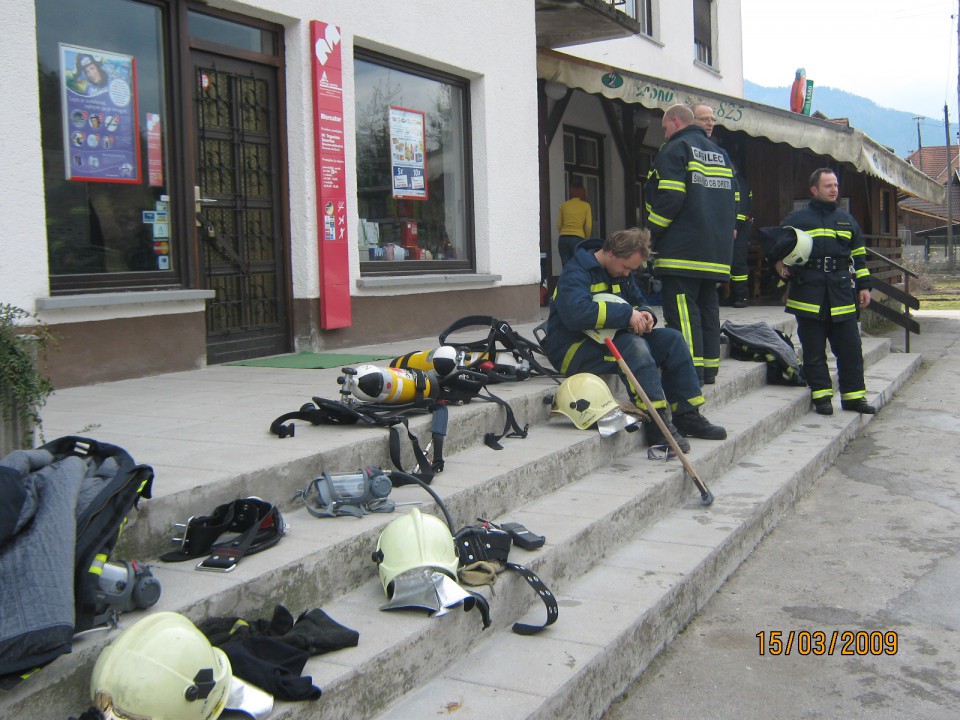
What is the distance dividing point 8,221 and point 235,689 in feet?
12.7

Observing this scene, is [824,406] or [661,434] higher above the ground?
[661,434]

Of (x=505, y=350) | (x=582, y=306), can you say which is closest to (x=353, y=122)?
(x=505, y=350)

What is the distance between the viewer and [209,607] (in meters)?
2.96

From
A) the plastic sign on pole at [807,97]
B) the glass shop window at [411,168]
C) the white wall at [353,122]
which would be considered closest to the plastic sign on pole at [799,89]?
the plastic sign on pole at [807,97]

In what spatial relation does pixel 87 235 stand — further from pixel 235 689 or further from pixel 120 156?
pixel 235 689

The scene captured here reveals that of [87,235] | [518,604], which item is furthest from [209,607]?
[87,235]

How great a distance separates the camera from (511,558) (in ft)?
13.0

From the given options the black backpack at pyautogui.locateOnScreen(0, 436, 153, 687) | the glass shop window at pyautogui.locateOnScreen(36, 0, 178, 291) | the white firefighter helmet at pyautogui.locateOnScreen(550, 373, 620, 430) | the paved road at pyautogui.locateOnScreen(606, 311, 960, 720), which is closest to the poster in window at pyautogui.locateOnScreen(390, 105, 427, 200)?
the glass shop window at pyautogui.locateOnScreen(36, 0, 178, 291)

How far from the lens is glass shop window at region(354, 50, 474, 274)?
856cm

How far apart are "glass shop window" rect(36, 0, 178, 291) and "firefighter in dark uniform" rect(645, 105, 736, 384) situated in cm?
337

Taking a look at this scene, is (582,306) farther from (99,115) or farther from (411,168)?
(411,168)

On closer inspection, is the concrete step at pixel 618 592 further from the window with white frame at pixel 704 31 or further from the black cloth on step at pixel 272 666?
the window with white frame at pixel 704 31

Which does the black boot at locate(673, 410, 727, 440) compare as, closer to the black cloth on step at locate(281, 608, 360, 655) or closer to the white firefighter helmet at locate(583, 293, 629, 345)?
the white firefighter helmet at locate(583, 293, 629, 345)
